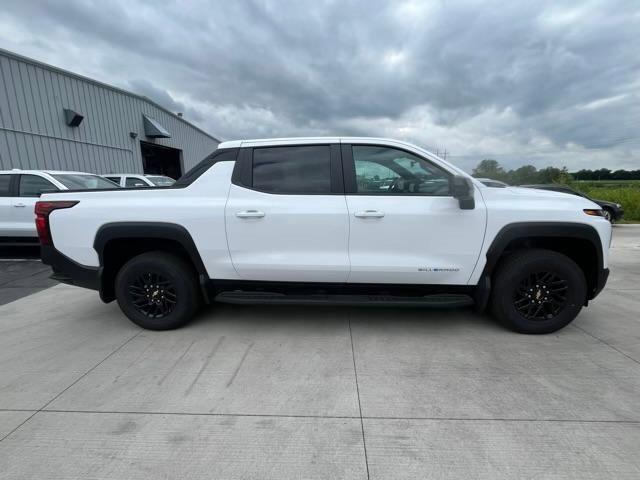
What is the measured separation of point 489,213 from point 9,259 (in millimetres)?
8566

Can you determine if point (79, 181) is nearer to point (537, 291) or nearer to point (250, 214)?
point (250, 214)

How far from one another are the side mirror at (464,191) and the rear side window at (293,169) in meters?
1.10

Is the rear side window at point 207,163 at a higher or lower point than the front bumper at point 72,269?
higher

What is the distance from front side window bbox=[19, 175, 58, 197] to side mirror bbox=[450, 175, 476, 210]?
7178 millimetres

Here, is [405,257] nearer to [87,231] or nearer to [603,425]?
[603,425]

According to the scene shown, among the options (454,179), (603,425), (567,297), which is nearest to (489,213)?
(454,179)

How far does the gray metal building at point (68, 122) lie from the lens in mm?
10188

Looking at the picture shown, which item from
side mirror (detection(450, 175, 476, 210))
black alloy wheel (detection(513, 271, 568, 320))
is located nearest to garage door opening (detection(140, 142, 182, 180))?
side mirror (detection(450, 175, 476, 210))

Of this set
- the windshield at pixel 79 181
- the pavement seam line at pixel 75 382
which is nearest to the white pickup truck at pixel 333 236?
the pavement seam line at pixel 75 382

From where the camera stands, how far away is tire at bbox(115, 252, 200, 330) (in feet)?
10.5

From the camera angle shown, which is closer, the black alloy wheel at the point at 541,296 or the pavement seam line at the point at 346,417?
the pavement seam line at the point at 346,417

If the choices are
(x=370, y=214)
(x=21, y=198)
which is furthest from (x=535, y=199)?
(x=21, y=198)

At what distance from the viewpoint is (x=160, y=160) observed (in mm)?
22062

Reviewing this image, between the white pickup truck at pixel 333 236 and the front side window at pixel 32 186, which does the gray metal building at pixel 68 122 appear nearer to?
the front side window at pixel 32 186
